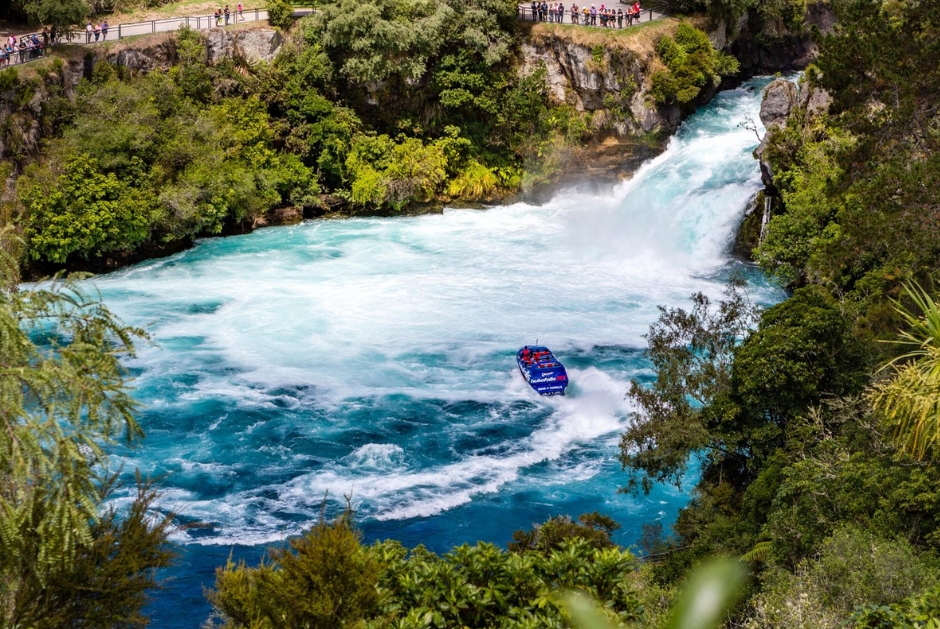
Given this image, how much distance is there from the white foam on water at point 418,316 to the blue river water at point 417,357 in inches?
3.8

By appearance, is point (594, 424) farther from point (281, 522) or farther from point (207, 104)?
point (207, 104)

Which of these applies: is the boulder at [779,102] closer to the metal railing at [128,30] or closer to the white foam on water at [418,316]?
the white foam on water at [418,316]

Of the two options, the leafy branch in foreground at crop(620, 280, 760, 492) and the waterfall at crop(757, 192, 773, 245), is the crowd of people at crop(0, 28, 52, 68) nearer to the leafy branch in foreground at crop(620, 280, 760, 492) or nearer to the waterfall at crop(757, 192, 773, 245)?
the waterfall at crop(757, 192, 773, 245)

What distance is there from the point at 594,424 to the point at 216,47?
31.8 m

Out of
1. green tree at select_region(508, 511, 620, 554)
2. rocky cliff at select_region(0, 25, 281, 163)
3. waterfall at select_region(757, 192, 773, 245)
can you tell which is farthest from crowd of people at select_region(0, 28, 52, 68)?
green tree at select_region(508, 511, 620, 554)

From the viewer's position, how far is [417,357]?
120 ft

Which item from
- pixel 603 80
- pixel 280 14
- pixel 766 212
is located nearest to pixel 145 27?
pixel 280 14

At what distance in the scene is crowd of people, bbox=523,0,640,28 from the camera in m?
55.1

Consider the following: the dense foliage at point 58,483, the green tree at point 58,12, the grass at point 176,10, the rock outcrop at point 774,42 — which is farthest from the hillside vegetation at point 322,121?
the dense foliage at point 58,483

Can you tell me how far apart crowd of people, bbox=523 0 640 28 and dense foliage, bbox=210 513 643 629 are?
148 feet

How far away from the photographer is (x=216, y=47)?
52.7 metres

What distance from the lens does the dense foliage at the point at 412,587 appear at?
1330cm

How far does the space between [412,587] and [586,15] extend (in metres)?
46.2

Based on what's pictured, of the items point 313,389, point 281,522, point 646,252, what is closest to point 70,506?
point 281,522
